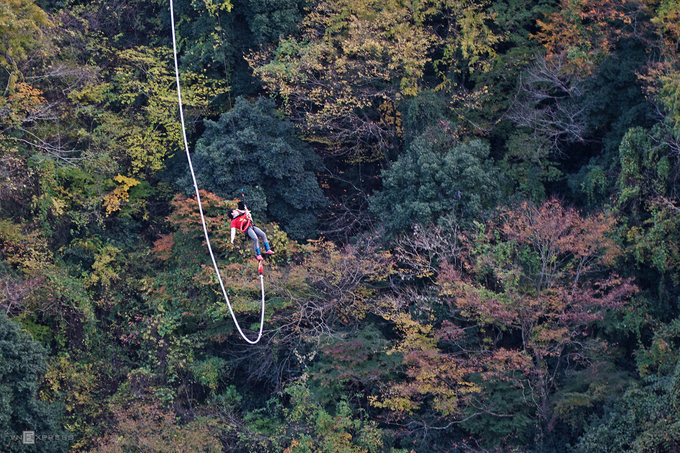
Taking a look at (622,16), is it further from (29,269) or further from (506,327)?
(29,269)

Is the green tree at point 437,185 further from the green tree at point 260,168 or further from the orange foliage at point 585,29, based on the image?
the orange foliage at point 585,29

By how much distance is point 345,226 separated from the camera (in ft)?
Answer: 70.8

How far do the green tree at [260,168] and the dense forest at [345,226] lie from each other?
0.25 feet

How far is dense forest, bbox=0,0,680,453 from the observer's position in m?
16.5

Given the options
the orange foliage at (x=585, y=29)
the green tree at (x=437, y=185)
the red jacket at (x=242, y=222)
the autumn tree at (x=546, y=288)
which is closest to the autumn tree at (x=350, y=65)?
the green tree at (x=437, y=185)

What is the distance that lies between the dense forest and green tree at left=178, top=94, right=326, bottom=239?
76 millimetres

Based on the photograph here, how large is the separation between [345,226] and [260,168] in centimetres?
308

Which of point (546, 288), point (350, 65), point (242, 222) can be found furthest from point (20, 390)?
point (546, 288)

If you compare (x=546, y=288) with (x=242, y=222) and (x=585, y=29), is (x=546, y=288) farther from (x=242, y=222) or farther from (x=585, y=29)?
(x=242, y=222)

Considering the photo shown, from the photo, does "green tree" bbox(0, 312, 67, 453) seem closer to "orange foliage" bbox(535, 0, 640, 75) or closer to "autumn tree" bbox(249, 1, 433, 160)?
"autumn tree" bbox(249, 1, 433, 160)

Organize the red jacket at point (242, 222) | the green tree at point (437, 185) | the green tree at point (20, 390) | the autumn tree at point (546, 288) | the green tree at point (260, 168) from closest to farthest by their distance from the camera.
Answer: the red jacket at point (242, 222) → the autumn tree at point (546, 288) → the green tree at point (437, 185) → the green tree at point (20, 390) → the green tree at point (260, 168)

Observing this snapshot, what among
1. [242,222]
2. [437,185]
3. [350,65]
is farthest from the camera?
[350,65]

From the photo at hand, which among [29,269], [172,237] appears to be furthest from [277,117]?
[29,269]

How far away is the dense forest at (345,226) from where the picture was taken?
16.5 meters
